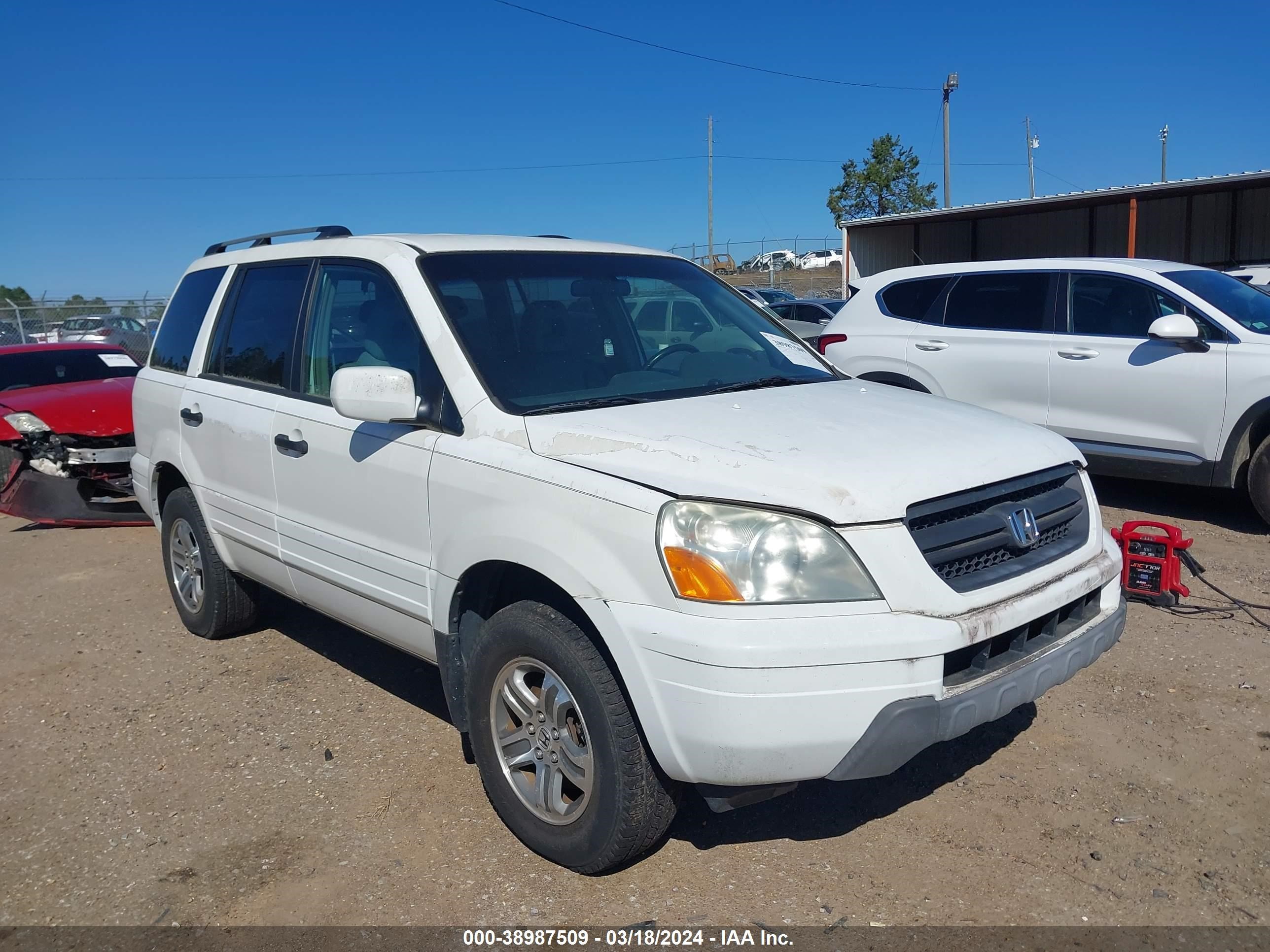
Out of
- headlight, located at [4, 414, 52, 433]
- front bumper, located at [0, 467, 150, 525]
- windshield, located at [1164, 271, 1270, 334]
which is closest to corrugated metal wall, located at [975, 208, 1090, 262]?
windshield, located at [1164, 271, 1270, 334]

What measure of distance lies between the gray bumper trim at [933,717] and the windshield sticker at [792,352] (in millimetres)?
1676

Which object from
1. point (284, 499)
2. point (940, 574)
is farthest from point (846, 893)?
point (284, 499)

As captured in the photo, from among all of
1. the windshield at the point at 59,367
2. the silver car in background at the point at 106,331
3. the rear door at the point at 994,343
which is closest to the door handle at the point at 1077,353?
the rear door at the point at 994,343

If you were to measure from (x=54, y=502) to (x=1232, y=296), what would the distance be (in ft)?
28.2

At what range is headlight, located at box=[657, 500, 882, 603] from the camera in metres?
2.63

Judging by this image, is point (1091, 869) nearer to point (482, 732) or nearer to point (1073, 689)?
point (1073, 689)

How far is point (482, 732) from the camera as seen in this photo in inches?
131

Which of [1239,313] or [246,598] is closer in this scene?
[246,598]

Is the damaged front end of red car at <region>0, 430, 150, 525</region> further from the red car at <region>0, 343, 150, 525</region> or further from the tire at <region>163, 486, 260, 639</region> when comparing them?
the tire at <region>163, 486, 260, 639</region>

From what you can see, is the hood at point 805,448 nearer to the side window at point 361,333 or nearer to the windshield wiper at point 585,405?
the windshield wiper at point 585,405

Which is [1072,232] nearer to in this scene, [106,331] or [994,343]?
[994,343]

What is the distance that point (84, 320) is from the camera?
25719 millimetres

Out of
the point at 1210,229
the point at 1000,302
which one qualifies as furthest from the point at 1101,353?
the point at 1210,229

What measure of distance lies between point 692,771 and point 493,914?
0.80m
